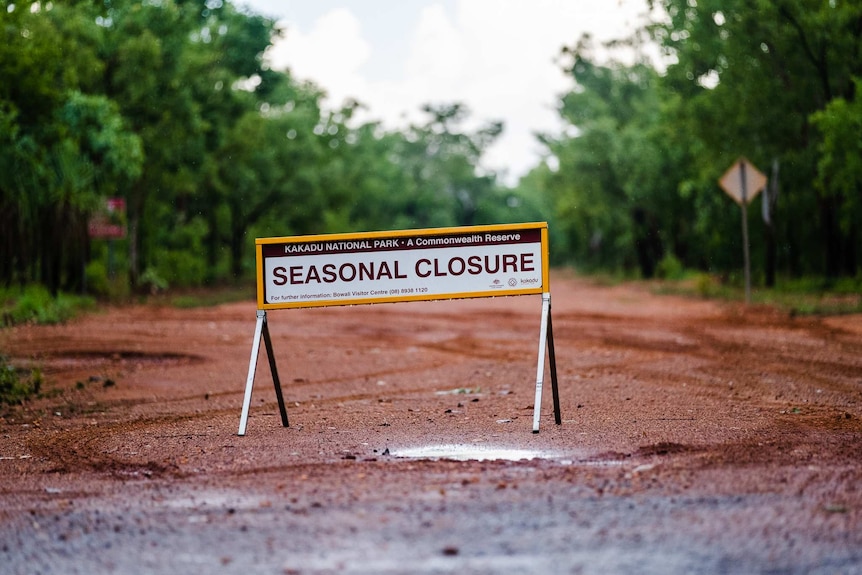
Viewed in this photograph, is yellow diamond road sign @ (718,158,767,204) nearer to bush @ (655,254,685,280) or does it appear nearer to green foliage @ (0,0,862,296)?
green foliage @ (0,0,862,296)

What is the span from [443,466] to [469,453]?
24.4 inches

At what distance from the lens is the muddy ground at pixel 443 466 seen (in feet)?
16.4

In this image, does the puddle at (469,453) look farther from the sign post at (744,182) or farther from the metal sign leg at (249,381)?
the sign post at (744,182)

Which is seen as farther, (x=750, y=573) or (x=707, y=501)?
(x=707, y=501)

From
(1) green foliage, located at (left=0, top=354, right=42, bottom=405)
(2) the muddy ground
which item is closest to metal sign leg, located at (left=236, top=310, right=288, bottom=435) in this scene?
(2) the muddy ground

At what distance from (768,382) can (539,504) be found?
667 centimetres

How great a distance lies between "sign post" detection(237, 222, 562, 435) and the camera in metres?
8.83

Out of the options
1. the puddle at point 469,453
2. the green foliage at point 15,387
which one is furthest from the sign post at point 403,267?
the green foliage at point 15,387

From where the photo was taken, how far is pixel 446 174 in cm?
12525

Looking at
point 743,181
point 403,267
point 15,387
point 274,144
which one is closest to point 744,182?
point 743,181

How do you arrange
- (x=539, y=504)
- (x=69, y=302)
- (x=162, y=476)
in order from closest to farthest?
(x=539, y=504) < (x=162, y=476) < (x=69, y=302)

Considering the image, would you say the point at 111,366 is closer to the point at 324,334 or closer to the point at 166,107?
the point at 324,334

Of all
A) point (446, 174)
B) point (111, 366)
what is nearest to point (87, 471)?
point (111, 366)

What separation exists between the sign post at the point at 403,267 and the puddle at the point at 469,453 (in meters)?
1.29
